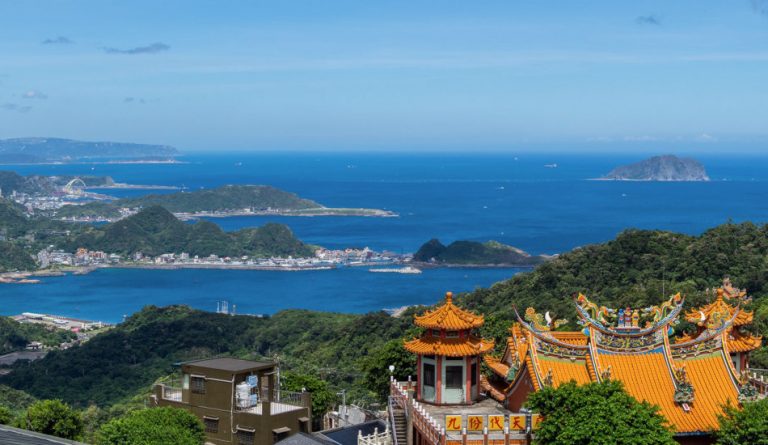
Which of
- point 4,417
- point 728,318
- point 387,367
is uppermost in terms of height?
point 728,318

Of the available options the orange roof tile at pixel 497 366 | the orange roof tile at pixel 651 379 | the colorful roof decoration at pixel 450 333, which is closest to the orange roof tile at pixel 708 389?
the orange roof tile at pixel 651 379

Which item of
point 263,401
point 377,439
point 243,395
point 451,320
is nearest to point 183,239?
point 243,395

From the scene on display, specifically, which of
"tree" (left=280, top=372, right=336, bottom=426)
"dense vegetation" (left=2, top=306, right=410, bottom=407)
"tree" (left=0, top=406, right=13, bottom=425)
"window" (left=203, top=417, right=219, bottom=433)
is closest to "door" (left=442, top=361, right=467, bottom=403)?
"window" (left=203, top=417, right=219, bottom=433)

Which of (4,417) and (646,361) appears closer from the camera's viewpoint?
(646,361)

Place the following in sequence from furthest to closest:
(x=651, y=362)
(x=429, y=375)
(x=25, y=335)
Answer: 1. (x=25, y=335)
2. (x=429, y=375)
3. (x=651, y=362)

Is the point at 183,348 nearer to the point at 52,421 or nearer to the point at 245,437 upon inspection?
→ the point at 52,421

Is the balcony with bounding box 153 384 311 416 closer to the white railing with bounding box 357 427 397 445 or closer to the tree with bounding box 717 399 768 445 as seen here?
the white railing with bounding box 357 427 397 445

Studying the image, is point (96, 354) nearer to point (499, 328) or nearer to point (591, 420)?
point (499, 328)
